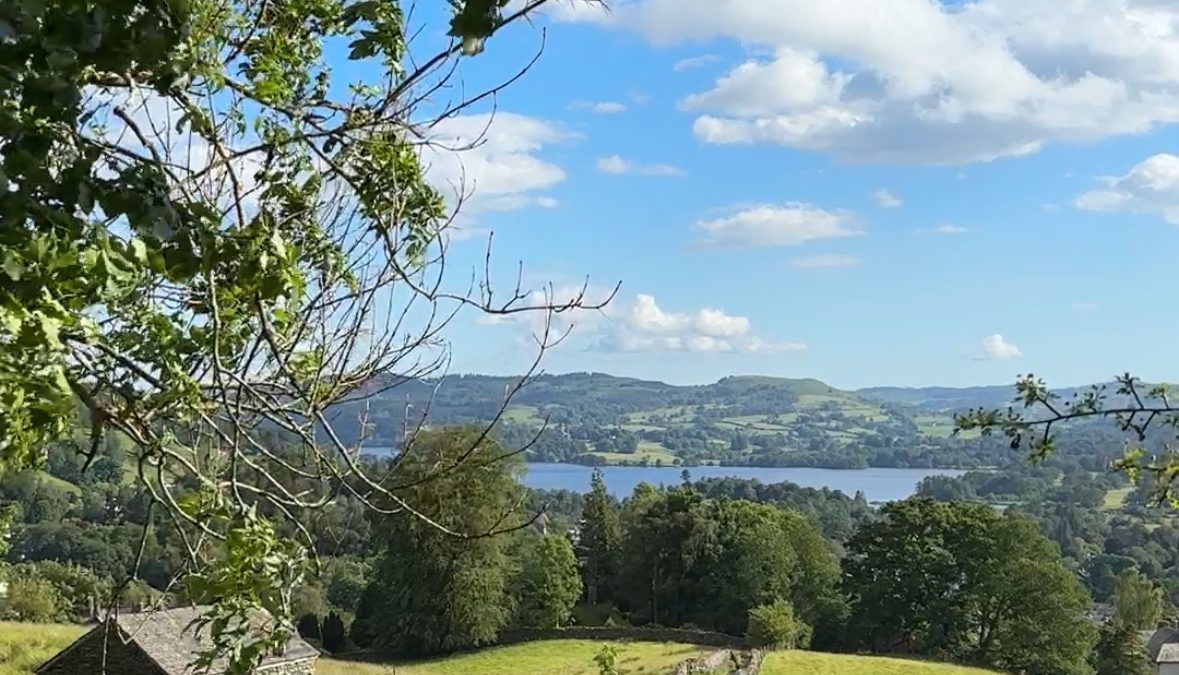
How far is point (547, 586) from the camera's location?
3753cm

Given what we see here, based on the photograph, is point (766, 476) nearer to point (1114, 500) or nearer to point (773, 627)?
point (1114, 500)

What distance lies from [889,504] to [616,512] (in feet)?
43.9

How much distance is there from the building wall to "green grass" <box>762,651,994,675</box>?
54.9 ft

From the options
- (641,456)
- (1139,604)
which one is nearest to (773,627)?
(1139,604)

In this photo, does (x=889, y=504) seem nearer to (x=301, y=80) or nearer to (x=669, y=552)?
(x=669, y=552)

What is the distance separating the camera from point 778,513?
44.5 meters

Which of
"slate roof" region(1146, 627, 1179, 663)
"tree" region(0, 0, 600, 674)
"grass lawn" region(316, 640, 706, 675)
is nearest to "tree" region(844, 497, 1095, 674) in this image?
"slate roof" region(1146, 627, 1179, 663)

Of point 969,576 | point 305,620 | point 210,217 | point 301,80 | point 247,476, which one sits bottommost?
point 305,620

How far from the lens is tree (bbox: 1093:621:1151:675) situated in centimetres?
3916

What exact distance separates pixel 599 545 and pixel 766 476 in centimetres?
11170

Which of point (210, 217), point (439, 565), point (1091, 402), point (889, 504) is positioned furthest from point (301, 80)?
point (889, 504)

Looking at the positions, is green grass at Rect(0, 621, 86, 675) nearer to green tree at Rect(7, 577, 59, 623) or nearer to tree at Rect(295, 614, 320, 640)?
green tree at Rect(7, 577, 59, 623)

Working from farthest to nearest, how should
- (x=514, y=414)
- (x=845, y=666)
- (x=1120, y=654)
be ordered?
(x=1120, y=654), (x=845, y=666), (x=514, y=414)

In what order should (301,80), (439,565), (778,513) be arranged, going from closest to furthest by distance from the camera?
(301,80) < (439,565) < (778,513)
